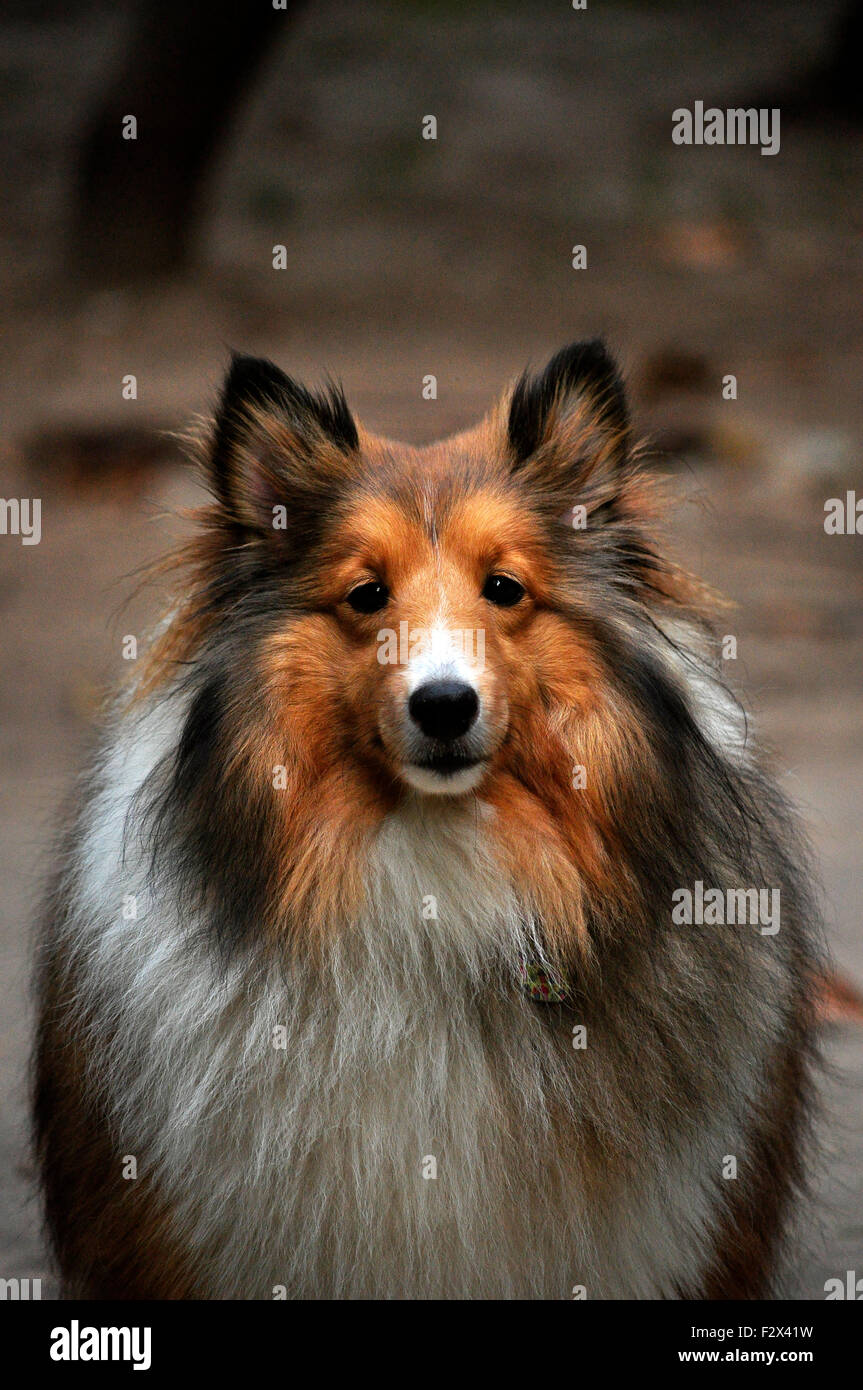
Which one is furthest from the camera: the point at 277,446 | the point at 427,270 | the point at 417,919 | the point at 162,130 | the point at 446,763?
the point at 427,270

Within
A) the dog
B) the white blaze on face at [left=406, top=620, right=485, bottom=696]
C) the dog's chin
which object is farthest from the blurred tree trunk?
the dog's chin

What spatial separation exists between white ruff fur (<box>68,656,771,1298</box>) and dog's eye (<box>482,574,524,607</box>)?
1.57 ft

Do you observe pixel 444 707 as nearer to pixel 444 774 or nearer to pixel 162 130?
pixel 444 774

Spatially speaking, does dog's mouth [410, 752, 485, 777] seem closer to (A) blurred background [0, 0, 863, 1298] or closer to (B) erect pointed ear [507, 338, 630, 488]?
(B) erect pointed ear [507, 338, 630, 488]

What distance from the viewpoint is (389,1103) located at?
3.74 meters

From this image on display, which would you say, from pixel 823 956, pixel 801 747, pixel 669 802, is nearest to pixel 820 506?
pixel 801 747

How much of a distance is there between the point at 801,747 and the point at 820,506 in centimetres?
391

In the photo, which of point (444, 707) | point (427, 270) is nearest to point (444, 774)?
point (444, 707)

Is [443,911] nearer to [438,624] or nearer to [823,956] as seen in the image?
[438,624]

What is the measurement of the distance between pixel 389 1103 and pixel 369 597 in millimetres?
1188

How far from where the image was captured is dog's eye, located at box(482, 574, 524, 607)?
381 cm

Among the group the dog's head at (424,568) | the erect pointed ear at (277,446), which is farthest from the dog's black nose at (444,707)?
the erect pointed ear at (277,446)

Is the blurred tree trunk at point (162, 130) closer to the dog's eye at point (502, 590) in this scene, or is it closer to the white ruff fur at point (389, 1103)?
the dog's eye at point (502, 590)

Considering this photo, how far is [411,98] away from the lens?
18.8 metres
